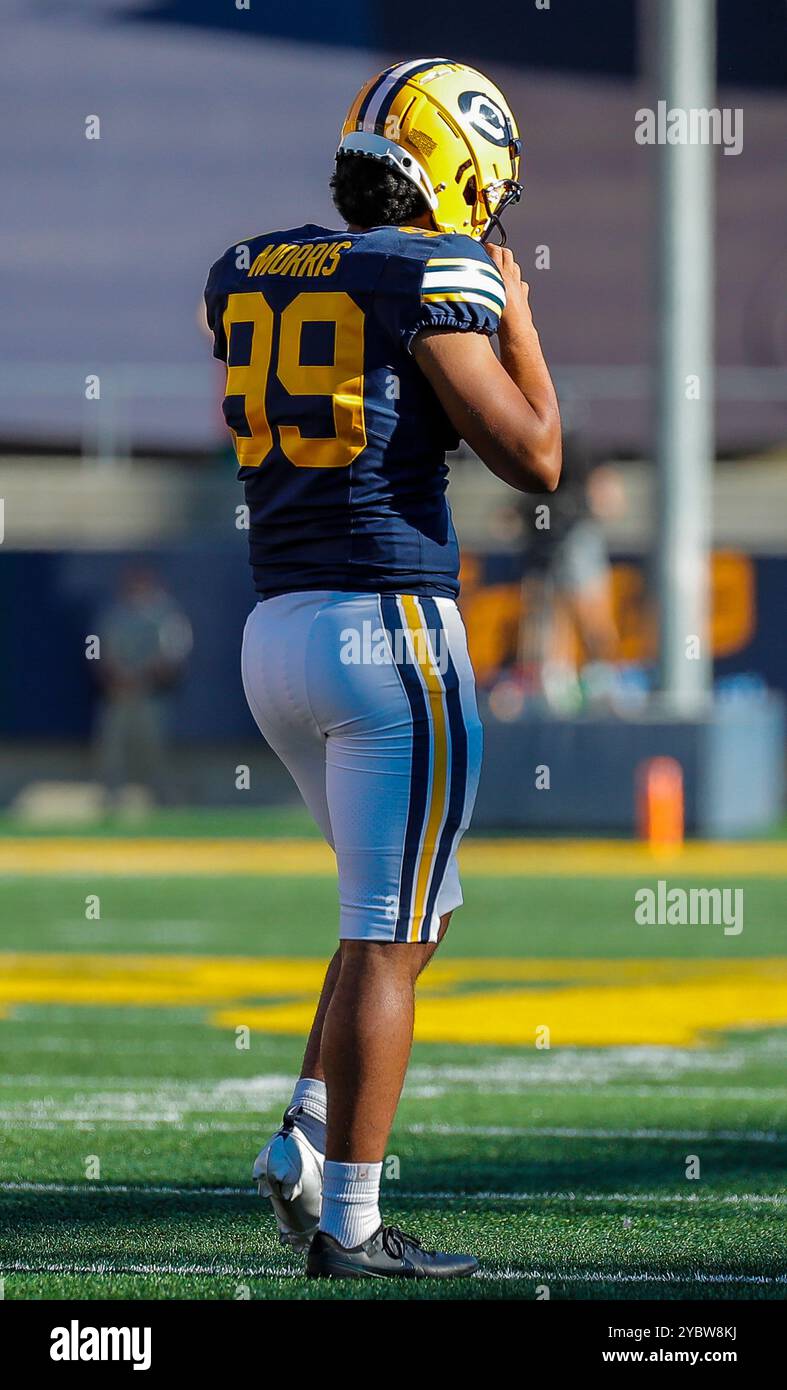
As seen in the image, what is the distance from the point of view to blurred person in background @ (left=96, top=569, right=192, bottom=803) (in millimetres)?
17188

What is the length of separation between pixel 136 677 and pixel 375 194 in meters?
13.4

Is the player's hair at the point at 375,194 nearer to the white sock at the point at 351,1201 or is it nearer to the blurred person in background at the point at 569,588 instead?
the white sock at the point at 351,1201

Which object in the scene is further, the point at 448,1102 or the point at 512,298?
the point at 448,1102

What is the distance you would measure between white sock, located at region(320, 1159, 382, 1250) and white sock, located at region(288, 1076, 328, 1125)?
276 mm

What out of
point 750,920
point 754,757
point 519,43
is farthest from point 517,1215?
point 519,43

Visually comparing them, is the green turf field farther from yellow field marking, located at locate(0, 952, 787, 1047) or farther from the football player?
the football player

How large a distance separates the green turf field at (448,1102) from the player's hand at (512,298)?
159 centimetres

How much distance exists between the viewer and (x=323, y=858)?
1349cm

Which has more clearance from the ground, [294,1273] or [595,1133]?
[294,1273]

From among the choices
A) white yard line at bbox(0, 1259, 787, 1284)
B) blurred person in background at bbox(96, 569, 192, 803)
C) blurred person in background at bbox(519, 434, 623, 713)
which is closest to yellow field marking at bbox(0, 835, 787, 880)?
blurred person in background at bbox(519, 434, 623, 713)

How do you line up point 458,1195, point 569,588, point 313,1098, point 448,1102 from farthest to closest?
point 569,588 < point 448,1102 < point 458,1195 < point 313,1098

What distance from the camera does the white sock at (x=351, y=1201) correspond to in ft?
12.4

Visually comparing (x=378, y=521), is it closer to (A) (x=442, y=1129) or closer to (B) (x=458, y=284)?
(B) (x=458, y=284)

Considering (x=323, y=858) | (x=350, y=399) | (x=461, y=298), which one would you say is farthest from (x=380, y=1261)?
(x=323, y=858)
